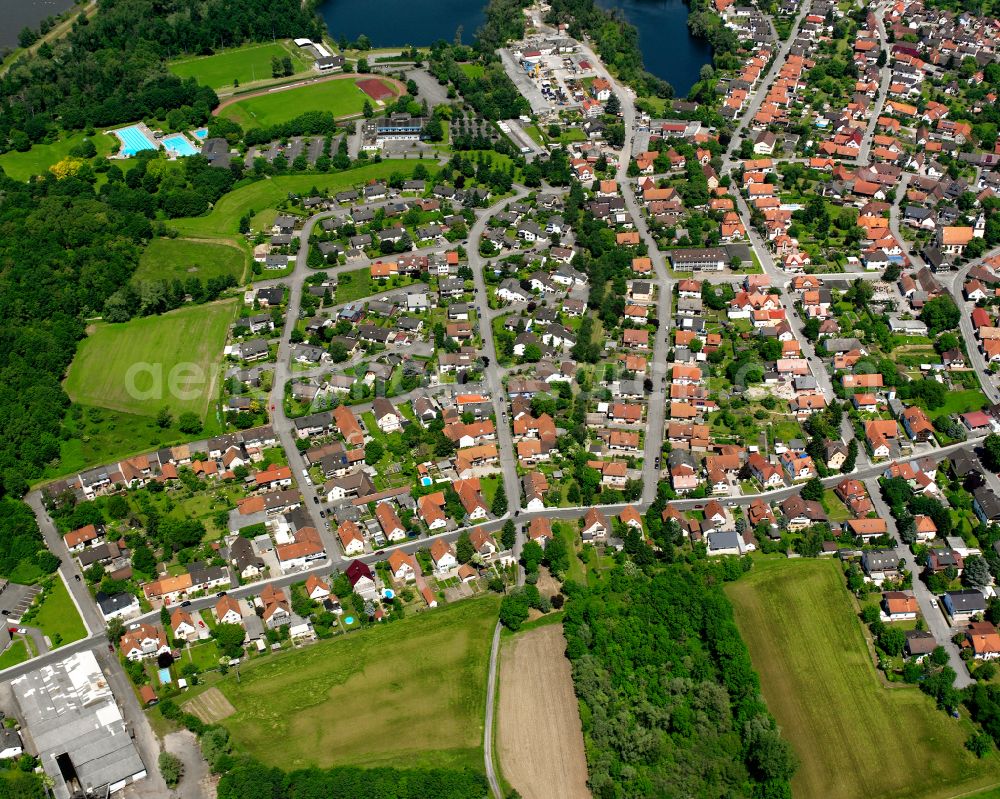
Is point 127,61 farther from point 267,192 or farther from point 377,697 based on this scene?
point 377,697

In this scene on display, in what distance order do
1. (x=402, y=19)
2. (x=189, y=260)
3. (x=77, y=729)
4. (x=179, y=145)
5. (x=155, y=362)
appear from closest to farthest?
(x=77, y=729)
(x=155, y=362)
(x=189, y=260)
(x=179, y=145)
(x=402, y=19)

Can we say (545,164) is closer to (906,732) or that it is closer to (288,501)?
(288,501)

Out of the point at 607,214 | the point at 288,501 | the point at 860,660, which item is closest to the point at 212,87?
the point at 607,214

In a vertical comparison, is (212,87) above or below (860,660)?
above

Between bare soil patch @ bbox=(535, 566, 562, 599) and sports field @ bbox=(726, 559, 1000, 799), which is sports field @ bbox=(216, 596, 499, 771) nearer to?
bare soil patch @ bbox=(535, 566, 562, 599)

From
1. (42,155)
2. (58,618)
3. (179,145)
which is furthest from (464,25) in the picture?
(58,618)

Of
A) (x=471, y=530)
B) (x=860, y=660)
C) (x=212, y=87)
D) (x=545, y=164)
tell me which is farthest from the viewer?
(x=212, y=87)
